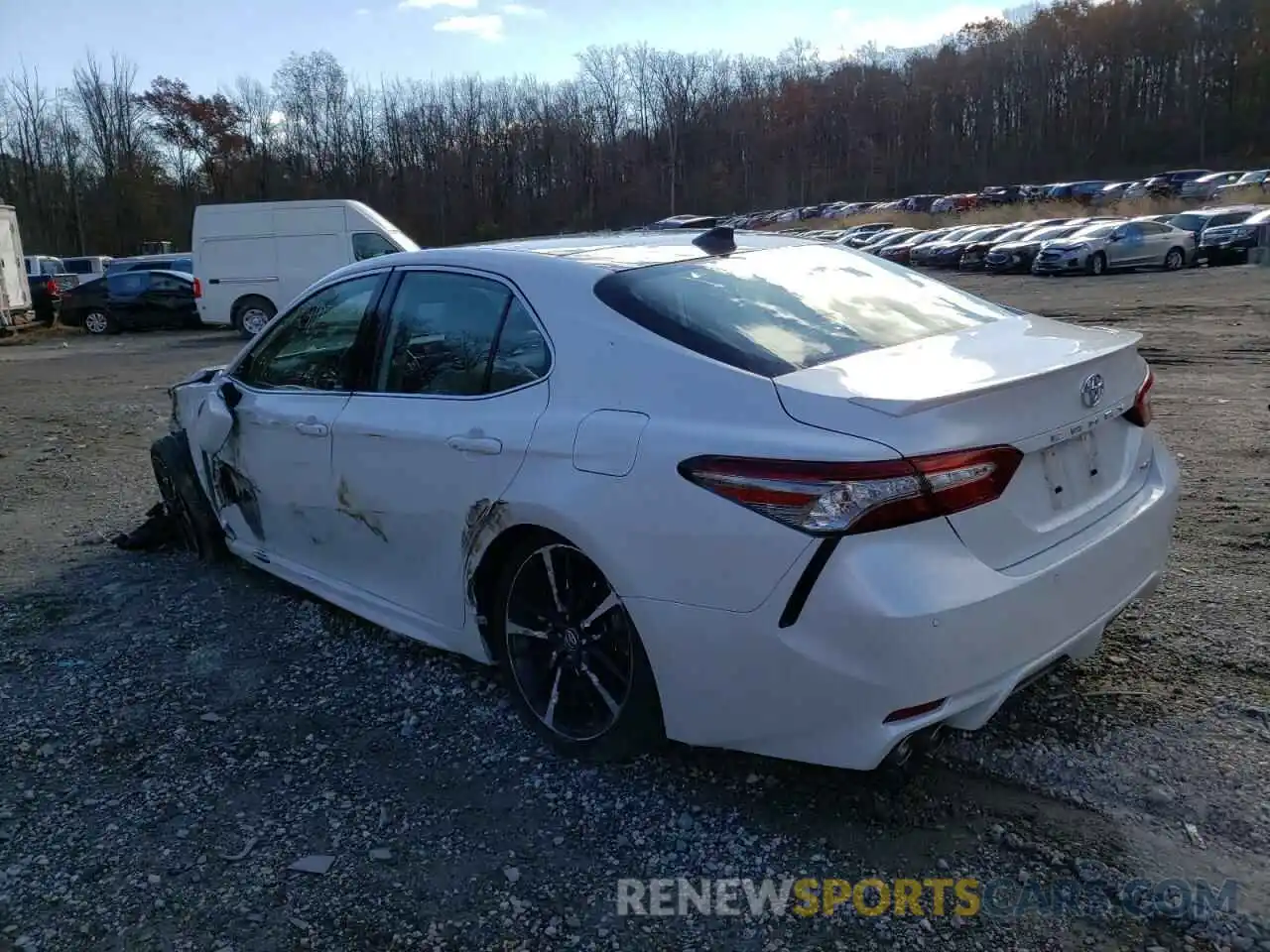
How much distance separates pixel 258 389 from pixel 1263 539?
4.66m

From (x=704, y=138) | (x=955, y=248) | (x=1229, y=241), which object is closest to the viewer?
(x=1229, y=241)

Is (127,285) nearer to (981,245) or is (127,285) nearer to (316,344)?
(316,344)

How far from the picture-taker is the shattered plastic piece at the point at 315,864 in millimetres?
2809

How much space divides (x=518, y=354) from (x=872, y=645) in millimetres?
1530

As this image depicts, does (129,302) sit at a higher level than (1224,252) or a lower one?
higher

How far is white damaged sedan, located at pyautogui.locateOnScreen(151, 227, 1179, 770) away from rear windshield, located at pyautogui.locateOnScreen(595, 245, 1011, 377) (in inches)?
0.5

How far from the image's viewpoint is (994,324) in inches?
137

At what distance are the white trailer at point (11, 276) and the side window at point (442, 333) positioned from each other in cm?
2223

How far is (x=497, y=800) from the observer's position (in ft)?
10.2

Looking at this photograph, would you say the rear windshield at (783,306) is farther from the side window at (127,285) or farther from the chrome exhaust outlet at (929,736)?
the side window at (127,285)

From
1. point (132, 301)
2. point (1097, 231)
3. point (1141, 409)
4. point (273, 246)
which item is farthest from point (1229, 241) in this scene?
point (1141, 409)

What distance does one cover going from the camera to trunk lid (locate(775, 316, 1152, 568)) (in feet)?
8.29

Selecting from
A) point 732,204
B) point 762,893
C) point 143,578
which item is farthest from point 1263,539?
point 732,204

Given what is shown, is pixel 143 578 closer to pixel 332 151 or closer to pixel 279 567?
pixel 279 567
